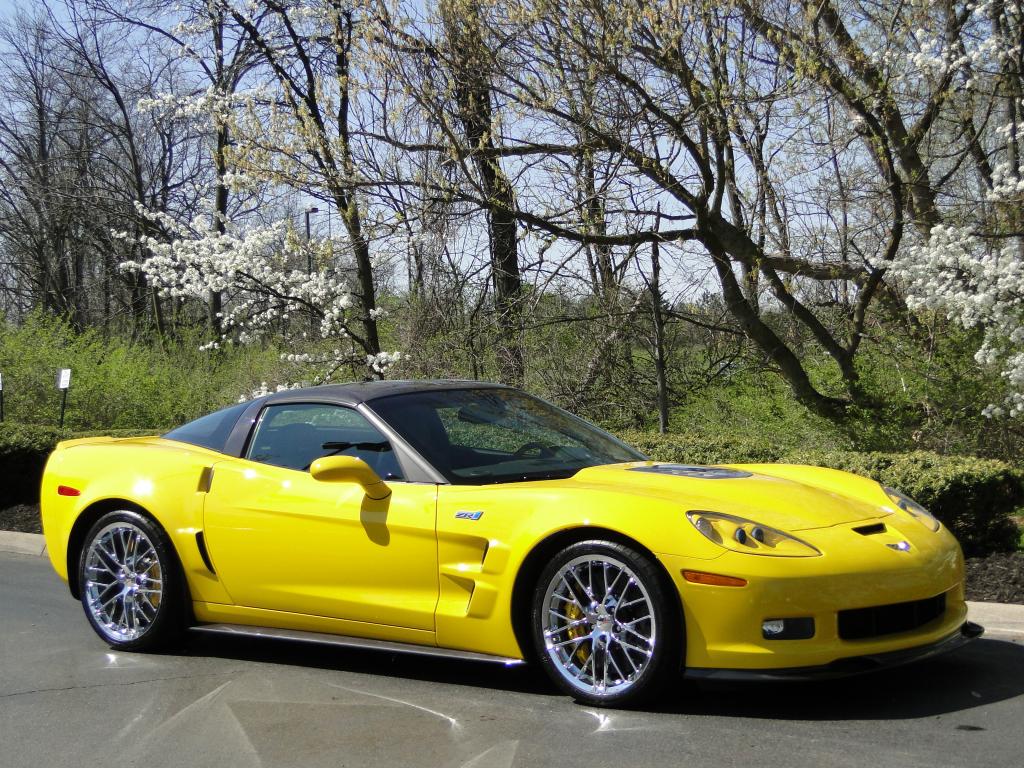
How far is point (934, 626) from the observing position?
435cm

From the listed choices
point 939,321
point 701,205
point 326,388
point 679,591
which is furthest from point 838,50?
point 679,591

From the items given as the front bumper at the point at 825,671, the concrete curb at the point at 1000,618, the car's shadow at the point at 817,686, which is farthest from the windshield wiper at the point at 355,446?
the concrete curb at the point at 1000,618

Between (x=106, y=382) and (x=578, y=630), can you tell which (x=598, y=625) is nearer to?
(x=578, y=630)

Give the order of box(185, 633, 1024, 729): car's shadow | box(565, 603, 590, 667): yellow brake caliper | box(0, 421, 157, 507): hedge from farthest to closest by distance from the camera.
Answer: box(0, 421, 157, 507): hedge
box(565, 603, 590, 667): yellow brake caliper
box(185, 633, 1024, 729): car's shadow

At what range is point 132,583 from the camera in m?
5.78

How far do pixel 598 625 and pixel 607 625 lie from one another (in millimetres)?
38

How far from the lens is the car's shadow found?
4.27 metres

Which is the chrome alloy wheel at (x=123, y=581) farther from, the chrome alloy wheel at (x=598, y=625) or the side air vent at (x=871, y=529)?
the side air vent at (x=871, y=529)

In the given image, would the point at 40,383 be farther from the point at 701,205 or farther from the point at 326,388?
the point at 326,388

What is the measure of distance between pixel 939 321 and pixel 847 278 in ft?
3.57

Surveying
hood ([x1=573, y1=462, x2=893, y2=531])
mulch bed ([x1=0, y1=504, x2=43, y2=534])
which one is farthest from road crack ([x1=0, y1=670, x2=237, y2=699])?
mulch bed ([x1=0, y1=504, x2=43, y2=534])

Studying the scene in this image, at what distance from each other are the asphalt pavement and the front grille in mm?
315

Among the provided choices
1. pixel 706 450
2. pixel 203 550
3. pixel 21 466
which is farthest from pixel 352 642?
pixel 21 466

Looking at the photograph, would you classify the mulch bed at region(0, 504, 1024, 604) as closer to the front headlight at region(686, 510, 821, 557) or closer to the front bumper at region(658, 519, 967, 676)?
the front bumper at region(658, 519, 967, 676)
